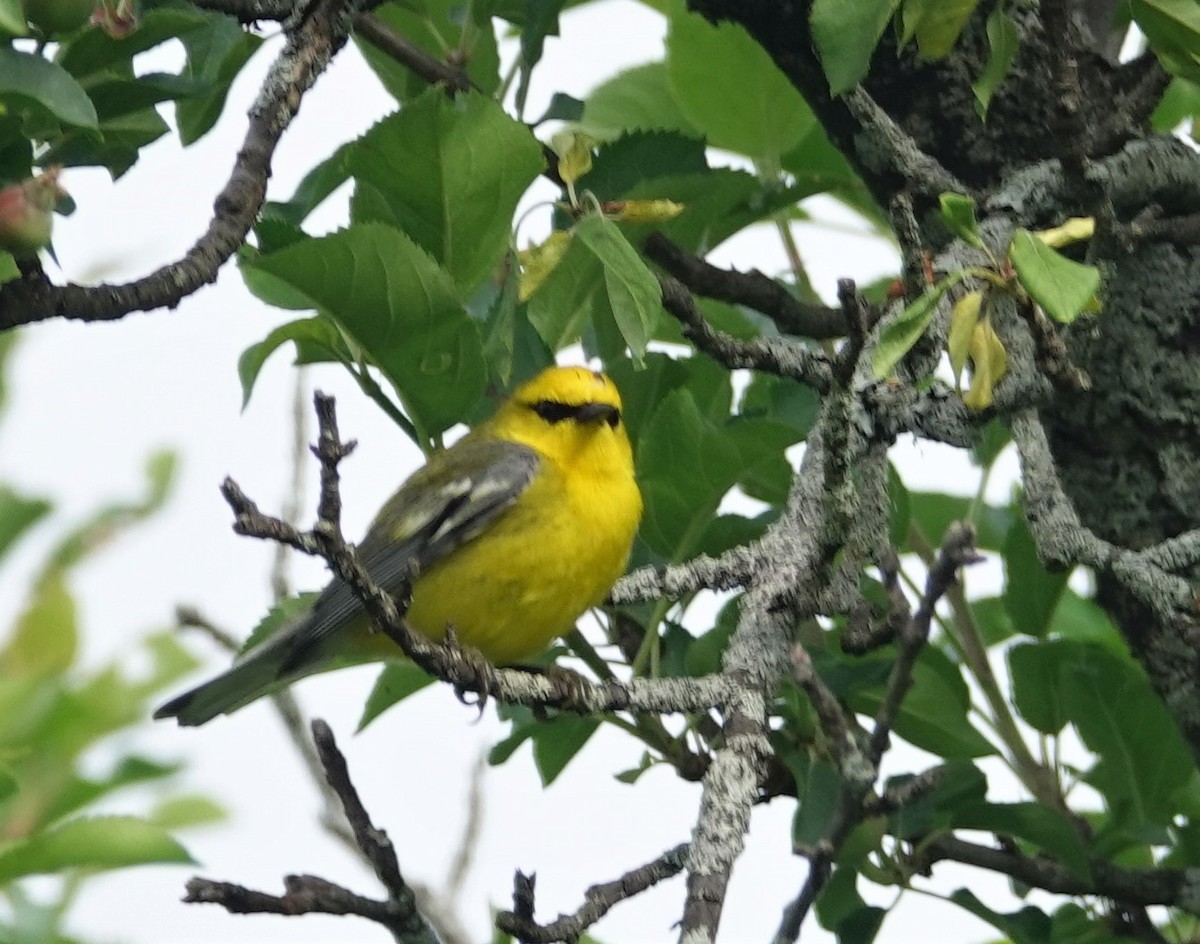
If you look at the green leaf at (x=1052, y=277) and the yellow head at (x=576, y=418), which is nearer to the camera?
the green leaf at (x=1052, y=277)

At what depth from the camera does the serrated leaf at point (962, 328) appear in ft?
6.91

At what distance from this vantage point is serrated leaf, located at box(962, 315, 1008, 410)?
2.14 meters

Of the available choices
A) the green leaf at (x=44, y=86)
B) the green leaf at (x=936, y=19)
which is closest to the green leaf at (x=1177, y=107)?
the green leaf at (x=936, y=19)

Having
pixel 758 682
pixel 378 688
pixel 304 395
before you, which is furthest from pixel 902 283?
pixel 304 395

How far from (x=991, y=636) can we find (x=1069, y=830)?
72cm

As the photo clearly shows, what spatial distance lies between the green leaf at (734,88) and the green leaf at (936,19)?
1.14 metres

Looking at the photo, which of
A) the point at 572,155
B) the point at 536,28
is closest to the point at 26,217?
the point at 572,155

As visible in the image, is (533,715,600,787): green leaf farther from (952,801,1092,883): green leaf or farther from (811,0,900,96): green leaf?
(811,0,900,96): green leaf

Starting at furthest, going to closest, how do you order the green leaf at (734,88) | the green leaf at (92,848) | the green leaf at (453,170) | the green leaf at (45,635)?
the green leaf at (45,635)
the green leaf at (734,88)
the green leaf at (92,848)
the green leaf at (453,170)

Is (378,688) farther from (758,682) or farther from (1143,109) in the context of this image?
(1143,109)

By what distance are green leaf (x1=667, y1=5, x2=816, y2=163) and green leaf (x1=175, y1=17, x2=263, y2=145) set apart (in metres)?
0.94

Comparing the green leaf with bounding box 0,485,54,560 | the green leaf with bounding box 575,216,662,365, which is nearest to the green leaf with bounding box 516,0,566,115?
the green leaf with bounding box 575,216,662,365

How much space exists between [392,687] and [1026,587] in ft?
4.22

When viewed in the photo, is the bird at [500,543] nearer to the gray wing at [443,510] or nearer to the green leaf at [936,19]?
the gray wing at [443,510]
